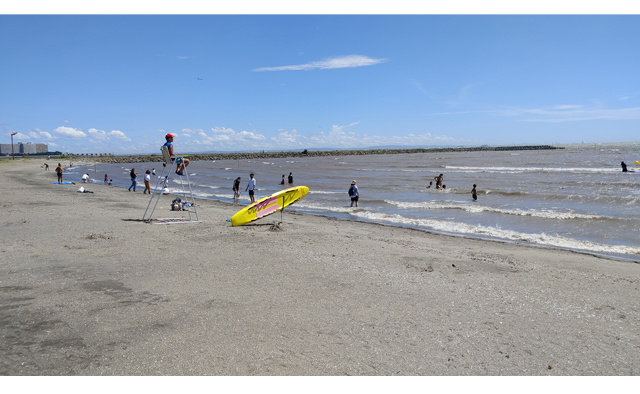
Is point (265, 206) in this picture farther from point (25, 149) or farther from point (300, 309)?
point (25, 149)

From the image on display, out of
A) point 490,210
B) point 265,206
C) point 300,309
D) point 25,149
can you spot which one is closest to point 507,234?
point 490,210

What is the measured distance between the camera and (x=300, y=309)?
575 centimetres

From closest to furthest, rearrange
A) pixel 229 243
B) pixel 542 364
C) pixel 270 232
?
pixel 542 364
pixel 229 243
pixel 270 232

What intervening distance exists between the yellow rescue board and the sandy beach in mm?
2086

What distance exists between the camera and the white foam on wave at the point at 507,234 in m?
11.9

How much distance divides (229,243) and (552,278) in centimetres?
726

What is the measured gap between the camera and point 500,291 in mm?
6809

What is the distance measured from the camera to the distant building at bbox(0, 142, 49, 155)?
123 meters

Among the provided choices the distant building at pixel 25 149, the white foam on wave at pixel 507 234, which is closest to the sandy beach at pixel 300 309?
the white foam on wave at pixel 507 234

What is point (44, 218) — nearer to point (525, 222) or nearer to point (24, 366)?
point (24, 366)

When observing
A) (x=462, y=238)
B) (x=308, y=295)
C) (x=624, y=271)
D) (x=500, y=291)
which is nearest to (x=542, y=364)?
(x=500, y=291)

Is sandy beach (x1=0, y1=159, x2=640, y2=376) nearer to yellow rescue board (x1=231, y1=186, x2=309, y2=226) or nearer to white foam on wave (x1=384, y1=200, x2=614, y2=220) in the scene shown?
yellow rescue board (x1=231, y1=186, x2=309, y2=226)

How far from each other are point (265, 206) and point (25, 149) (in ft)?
480

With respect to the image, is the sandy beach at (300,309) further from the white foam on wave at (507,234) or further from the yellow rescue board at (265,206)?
the white foam on wave at (507,234)
